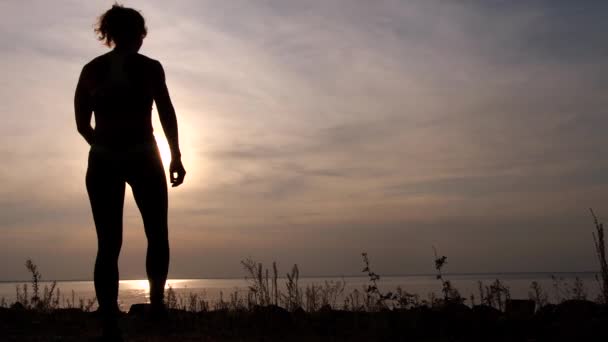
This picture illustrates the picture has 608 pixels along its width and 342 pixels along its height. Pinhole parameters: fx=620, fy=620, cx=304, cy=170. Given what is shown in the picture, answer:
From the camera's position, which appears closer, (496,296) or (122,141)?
(122,141)

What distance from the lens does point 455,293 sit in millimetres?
6297

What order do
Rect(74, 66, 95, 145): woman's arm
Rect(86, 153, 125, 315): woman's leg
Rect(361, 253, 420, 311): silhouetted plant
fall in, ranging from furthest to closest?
1. Rect(361, 253, 420, 311): silhouetted plant
2. Rect(74, 66, 95, 145): woman's arm
3. Rect(86, 153, 125, 315): woman's leg

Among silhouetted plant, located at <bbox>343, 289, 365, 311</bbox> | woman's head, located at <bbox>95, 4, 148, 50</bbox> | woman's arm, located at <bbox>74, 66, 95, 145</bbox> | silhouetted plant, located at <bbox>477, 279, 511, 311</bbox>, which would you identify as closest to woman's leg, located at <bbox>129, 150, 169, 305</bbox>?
woman's arm, located at <bbox>74, 66, 95, 145</bbox>

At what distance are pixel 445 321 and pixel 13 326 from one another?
4.21 metres

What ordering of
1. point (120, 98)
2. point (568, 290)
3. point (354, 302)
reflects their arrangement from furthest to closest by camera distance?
point (354, 302) → point (568, 290) → point (120, 98)

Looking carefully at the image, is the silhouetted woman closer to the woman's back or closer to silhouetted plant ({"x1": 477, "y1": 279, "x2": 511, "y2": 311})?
the woman's back

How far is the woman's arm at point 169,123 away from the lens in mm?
5105

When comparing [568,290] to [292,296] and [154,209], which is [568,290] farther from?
[154,209]

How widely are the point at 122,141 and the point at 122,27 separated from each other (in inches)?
40.0

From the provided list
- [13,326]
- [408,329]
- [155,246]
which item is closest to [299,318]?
[408,329]

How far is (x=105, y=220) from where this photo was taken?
15.5 feet

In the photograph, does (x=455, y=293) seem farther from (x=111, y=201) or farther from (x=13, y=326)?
(x=13, y=326)

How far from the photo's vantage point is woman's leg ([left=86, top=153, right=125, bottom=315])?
4711 mm

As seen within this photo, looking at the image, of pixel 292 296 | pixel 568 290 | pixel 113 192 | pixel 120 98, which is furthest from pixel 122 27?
pixel 568 290
